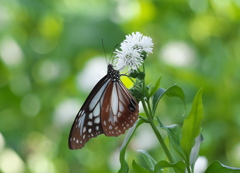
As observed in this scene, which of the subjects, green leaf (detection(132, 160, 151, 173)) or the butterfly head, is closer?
green leaf (detection(132, 160, 151, 173))

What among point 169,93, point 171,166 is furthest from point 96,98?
point 171,166

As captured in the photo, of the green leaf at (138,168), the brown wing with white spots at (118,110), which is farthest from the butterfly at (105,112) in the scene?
the green leaf at (138,168)

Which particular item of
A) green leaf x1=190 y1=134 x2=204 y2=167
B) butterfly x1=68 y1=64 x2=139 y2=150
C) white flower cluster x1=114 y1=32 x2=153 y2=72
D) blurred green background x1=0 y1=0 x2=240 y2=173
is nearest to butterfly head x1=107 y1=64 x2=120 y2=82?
butterfly x1=68 y1=64 x2=139 y2=150

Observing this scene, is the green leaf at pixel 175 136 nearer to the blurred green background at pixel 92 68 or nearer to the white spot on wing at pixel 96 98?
the white spot on wing at pixel 96 98

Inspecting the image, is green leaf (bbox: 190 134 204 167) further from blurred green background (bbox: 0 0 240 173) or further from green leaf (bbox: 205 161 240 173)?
blurred green background (bbox: 0 0 240 173)

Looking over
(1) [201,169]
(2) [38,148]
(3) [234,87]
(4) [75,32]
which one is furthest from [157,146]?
(1) [201,169]

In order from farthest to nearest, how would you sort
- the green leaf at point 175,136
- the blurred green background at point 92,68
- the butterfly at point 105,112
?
the blurred green background at point 92,68 < the butterfly at point 105,112 < the green leaf at point 175,136
